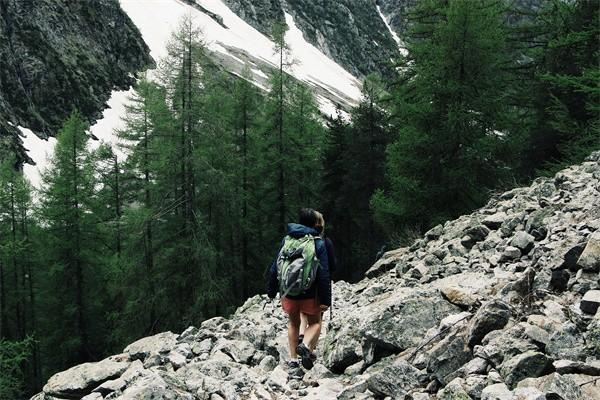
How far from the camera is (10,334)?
3066 cm

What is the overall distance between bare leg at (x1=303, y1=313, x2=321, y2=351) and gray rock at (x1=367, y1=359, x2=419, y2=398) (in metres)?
1.84

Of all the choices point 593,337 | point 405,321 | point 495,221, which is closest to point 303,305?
point 405,321

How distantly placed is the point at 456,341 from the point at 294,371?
86.1 inches

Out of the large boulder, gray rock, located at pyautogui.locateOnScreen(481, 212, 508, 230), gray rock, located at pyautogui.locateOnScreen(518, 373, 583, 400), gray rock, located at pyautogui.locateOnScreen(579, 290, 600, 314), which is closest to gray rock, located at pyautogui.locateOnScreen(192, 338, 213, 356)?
the large boulder

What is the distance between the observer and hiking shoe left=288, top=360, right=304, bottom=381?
551 centimetres

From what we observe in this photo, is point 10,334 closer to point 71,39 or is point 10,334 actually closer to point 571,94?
point 571,94

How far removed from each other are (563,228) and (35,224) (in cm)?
2831

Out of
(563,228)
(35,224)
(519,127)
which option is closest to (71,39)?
Result: (35,224)

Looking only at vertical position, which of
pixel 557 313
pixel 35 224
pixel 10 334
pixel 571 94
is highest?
pixel 571 94

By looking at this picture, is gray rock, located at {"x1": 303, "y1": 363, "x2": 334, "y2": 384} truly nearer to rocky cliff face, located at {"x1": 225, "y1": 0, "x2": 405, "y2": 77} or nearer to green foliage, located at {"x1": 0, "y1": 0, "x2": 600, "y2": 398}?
green foliage, located at {"x1": 0, "y1": 0, "x2": 600, "y2": 398}

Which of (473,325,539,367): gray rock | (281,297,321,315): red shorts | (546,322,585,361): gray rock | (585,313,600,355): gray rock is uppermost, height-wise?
(585,313,600,355): gray rock

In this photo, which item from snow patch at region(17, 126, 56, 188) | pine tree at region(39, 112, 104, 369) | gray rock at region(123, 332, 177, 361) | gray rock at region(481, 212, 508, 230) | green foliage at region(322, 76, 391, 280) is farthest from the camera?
snow patch at region(17, 126, 56, 188)

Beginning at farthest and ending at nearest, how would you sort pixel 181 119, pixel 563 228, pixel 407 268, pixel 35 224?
1. pixel 35 224
2. pixel 181 119
3. pixel 407 268
4. pixel 563 228

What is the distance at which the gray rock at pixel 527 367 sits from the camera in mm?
3342
